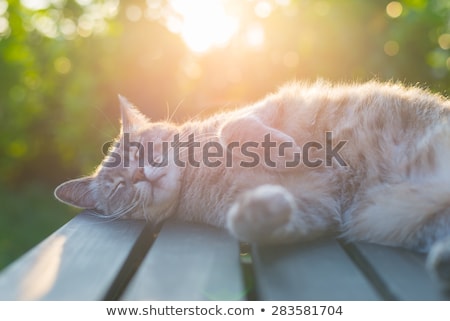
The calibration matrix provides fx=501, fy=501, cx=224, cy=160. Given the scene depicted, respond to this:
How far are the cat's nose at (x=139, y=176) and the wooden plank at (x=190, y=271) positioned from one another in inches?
25.2

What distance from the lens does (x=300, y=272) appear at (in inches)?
48.4

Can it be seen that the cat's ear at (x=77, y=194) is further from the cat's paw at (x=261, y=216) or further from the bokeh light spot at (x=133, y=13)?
the bokeh light spot at (x=133, y=13)

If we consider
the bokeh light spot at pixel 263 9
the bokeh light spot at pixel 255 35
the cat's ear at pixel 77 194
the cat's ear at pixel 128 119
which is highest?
the bokeh light spot at pixel 263 9

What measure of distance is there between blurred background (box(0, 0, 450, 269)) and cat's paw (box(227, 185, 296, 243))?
115 inches

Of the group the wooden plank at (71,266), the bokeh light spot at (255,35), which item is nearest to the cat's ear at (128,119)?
the wooden plank at (71,266)

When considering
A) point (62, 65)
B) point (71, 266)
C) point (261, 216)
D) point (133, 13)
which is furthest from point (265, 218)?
point (62, 65)

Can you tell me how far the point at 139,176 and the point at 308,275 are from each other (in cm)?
118

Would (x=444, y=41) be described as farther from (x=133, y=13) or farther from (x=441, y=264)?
(x=441, y=264)

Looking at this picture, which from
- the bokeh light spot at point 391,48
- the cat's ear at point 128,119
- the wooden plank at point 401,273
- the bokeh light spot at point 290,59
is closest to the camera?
the wooden plank at point 401,273

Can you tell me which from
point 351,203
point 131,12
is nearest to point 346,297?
point 351,203

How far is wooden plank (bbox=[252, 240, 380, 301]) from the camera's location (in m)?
1.11

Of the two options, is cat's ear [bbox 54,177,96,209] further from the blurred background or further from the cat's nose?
the blurred background

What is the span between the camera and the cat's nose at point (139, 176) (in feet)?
7.23
